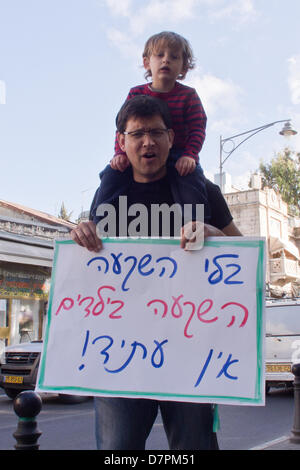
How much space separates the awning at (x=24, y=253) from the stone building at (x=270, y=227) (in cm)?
1659

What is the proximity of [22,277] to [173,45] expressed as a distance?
18.8 meters

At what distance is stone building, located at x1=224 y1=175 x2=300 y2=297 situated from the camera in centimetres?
3428

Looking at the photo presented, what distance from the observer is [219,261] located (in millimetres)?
2129

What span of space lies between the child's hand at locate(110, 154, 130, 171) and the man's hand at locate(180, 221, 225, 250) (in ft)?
1.43

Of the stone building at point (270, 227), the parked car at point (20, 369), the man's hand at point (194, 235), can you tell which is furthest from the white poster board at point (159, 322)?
the stone building at point (270, 227)

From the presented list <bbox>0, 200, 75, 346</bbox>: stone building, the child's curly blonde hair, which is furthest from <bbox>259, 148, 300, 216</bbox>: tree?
the child's curly blonde hair

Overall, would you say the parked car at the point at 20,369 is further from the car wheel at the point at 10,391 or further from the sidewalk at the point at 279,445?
the sidewalk at the point at 279,445

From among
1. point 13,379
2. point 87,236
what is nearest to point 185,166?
point 87,236

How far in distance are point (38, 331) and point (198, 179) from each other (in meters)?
19.3

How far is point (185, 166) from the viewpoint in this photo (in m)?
2.29

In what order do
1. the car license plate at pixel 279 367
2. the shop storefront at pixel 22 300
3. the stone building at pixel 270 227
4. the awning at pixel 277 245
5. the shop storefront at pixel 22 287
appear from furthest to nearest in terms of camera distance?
the awning at pixel 277 245 < the stone building at pixel 270 227 < the shop storefront at pixel 22 300 < the shop storefront at pixel 22 287 < the car license plate at pixel 279 367

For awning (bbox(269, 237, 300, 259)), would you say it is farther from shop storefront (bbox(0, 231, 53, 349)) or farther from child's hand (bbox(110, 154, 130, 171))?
child's hand (bbox(110, 154, 130, 171))

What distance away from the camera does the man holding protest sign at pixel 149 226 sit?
82.6 inches
